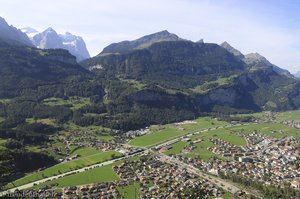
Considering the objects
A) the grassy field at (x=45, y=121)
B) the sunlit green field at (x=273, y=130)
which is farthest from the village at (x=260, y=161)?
the grassy field at (x=45, y=121)

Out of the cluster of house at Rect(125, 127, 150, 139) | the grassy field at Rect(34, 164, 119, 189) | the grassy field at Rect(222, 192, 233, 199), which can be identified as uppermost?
the cluster of house at Rect(125, 127, 150, 139)

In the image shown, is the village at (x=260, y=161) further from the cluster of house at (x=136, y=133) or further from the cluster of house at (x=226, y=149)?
the cluster of house at (x=136, y=133)

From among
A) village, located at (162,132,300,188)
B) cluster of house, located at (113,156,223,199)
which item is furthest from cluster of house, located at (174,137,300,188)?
cluster of house, located at (113,156,223,199)

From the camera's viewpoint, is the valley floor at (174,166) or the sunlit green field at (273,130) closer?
the valley floor at (174,166)

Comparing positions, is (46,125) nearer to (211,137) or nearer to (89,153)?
(89,153)

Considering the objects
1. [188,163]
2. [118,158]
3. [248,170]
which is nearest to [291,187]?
[248,170]

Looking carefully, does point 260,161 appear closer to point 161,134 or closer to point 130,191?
point 130,191

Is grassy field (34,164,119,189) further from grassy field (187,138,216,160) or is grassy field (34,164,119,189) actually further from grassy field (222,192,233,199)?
A: grassy field (187,138,216,160)
